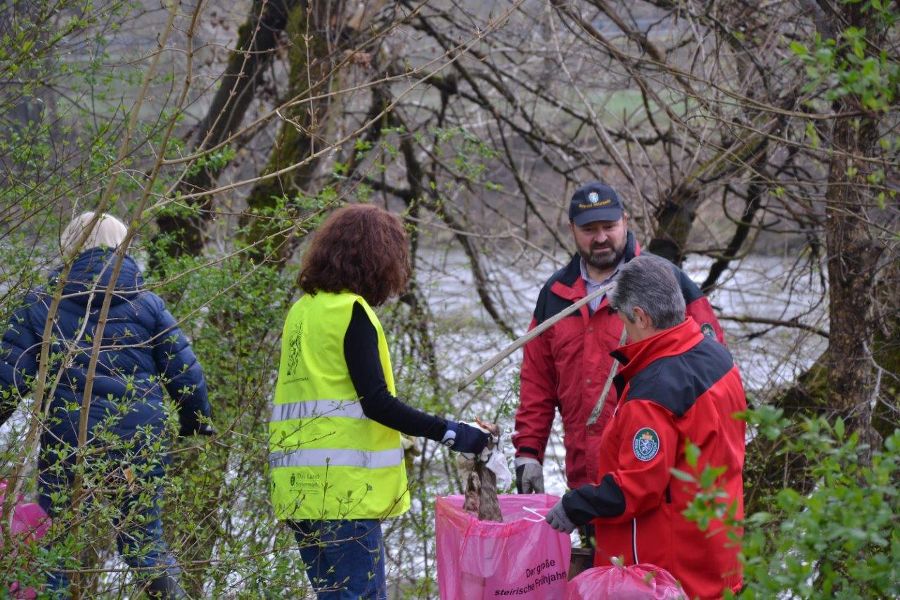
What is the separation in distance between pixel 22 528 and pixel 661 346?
192cm

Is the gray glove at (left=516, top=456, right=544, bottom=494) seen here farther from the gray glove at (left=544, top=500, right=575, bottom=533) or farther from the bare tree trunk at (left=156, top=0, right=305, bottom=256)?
the bare tree trunk at (left=156, top=0, right=305, bottom=256)

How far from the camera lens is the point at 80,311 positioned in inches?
148

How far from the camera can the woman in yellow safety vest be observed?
10.6ft

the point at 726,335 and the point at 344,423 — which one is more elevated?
the point at 726,335

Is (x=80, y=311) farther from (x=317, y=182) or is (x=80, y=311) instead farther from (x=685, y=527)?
(x=317, y=182)

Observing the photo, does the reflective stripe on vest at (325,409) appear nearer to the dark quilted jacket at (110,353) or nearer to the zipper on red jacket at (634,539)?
the dark quilted jacket at (110,353)

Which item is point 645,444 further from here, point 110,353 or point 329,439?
point 110,353

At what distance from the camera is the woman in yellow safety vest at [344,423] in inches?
127

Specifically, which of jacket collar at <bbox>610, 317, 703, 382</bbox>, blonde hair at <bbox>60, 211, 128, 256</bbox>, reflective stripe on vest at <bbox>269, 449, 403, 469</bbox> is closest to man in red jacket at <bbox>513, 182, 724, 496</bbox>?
jacket collar at <bbox>610, 317, 703, 382</bbox>

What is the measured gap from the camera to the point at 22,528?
309 centimetres

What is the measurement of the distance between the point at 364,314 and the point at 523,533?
2.69 feet

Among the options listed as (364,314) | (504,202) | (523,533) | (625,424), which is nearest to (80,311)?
(364,314)

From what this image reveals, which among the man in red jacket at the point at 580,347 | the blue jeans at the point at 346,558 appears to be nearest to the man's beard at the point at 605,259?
the man in red jacket at the point at 580,347

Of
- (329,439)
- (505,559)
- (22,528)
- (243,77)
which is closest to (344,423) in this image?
(329,439)
